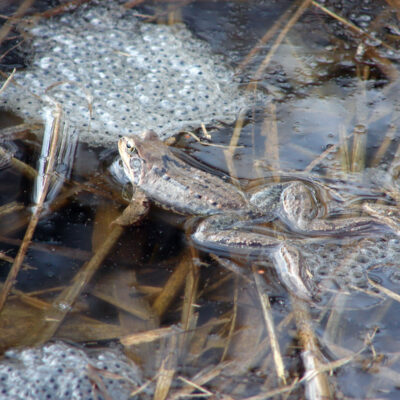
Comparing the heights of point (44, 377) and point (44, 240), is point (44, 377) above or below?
below

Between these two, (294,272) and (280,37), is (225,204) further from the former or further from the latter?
(280,37)

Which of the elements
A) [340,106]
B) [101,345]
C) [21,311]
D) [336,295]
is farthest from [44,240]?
[340,106]

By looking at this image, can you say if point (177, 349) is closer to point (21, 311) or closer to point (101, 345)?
point (101, 345)

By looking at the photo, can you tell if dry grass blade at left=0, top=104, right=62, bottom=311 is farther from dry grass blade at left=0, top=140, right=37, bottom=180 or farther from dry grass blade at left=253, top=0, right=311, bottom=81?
dry grass blade at left=253, top=0, right=311, bottom=81

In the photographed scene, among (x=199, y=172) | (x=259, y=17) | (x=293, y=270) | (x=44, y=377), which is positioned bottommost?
(x=44, y=377)

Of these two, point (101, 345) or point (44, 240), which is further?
point (44, 240)

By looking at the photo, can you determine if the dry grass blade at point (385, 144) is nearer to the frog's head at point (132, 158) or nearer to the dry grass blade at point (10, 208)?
the frog's head at point (132, 158)
